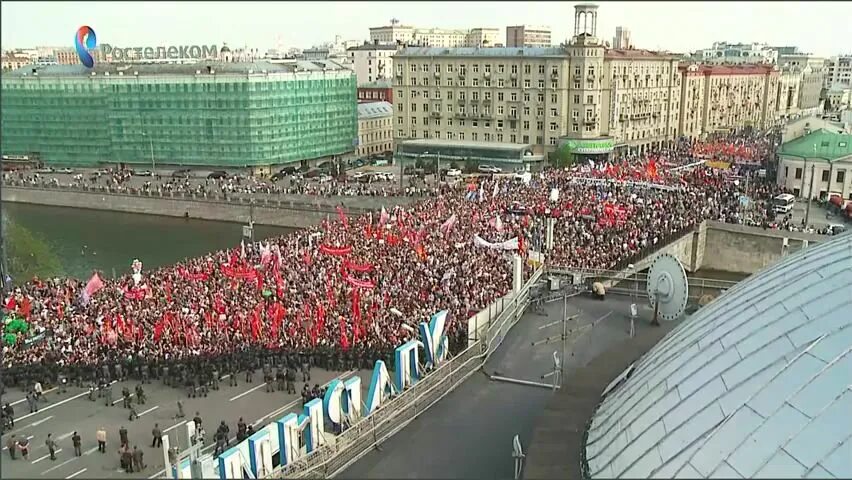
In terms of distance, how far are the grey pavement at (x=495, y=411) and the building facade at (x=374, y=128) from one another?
58.1 m

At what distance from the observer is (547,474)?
36.3 feet

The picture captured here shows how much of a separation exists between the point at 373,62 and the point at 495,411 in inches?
3869

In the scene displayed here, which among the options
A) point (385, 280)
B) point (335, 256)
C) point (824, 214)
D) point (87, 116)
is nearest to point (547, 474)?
point (385, 280)

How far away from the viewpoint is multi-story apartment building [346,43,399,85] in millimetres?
108938

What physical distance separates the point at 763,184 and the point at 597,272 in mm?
29654

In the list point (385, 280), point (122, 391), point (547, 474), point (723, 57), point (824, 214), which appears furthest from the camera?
point (723, 57)

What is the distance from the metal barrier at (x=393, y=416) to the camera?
12898 millimetres

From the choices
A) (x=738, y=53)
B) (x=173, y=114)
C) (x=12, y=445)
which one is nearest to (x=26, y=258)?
(x=12, y=445)

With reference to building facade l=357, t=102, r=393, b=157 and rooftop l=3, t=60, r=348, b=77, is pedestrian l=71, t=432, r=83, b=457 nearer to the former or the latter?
rooftop l=3, t=60, r=348, b=77

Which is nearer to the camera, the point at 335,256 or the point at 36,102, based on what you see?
the point at 335,256

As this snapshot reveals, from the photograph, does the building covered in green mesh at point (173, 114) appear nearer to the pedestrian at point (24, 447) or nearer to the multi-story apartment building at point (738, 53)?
the pedestrian at point (24, 447)

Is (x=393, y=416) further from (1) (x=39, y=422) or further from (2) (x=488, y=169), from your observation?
(2) (x=488, y=169)

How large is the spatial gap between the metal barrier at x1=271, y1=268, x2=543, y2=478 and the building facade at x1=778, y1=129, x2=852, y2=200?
121ft

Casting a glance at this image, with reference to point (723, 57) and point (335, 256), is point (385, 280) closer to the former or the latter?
point (335, 256)
